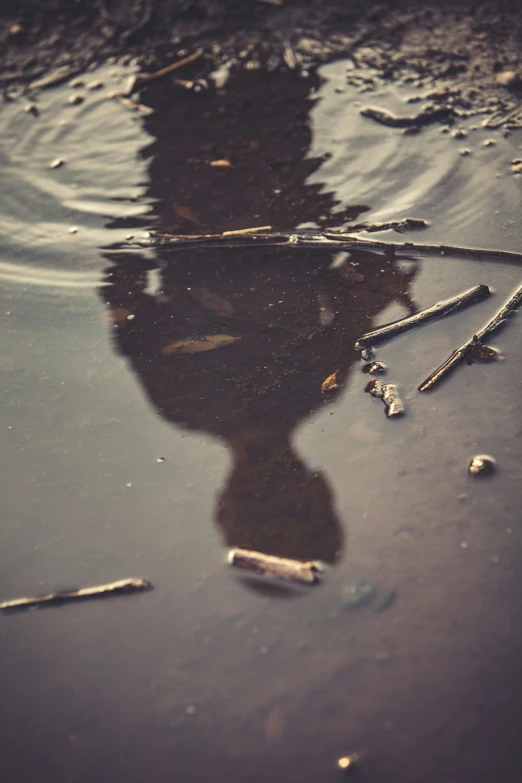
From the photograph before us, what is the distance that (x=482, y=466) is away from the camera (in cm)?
200

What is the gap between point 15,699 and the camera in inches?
68.1

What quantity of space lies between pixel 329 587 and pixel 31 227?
2185 mm

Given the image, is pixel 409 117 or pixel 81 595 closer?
pixel 81 595

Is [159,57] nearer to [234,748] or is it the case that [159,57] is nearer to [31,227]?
[31,227]

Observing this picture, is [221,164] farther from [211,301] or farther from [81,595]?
[81,595]

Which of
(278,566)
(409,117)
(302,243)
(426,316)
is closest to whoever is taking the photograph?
(278,566)

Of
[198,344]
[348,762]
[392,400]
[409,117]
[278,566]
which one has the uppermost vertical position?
[409,117]

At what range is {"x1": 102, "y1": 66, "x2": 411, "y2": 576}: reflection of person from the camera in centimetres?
204

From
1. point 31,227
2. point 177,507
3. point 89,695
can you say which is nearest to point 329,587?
point 177,507

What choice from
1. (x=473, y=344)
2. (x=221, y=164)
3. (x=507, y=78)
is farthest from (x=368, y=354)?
(x=507, y=78)

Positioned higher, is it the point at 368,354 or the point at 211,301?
the point at 211,301

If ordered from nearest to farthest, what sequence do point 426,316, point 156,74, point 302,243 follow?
1. point 426,316
2. point 302,243
3. point 156,74

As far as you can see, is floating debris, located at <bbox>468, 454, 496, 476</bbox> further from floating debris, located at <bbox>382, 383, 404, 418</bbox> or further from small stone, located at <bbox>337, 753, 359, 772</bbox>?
small stone, located at <bbox>337, 753, 359, 772</bbox>

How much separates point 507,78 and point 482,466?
2485 mm
